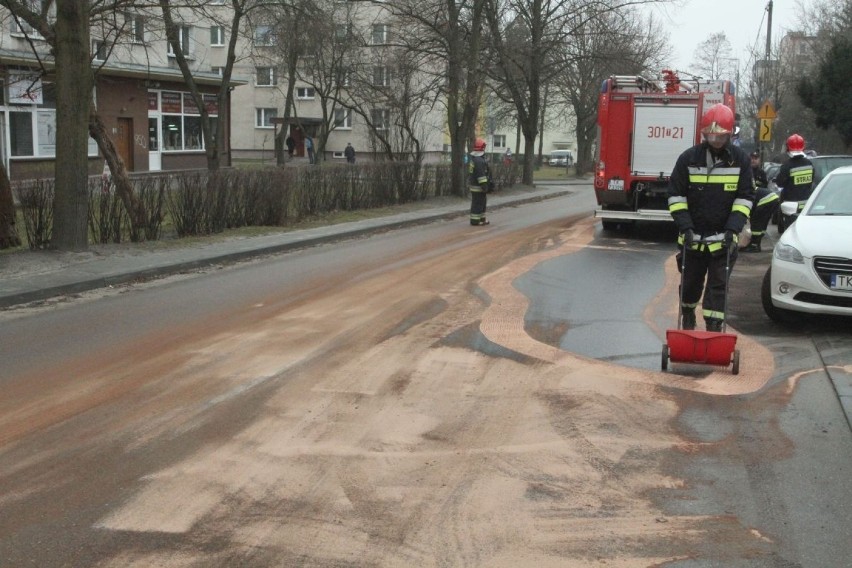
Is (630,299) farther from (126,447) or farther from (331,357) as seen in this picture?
(126,447)

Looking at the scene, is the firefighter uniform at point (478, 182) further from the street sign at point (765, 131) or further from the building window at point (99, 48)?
the street sign at point (765, 131)

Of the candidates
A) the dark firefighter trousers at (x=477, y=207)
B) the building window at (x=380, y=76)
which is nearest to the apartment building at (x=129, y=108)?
the building window at (x=380, y=76)

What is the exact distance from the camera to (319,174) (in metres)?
22.0

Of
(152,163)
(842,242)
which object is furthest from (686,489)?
(152,163)

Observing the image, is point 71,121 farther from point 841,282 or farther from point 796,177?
point 796,177

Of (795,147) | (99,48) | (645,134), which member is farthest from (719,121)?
(99,48)

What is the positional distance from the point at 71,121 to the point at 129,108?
2740cm

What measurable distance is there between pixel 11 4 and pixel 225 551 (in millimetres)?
12506

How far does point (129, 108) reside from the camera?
3925cm

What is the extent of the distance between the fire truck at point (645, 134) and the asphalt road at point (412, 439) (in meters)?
8.01

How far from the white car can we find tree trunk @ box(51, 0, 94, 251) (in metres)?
9.83

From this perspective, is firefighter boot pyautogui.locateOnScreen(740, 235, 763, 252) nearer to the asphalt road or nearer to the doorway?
the asphalt road

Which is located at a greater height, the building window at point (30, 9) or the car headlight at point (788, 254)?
the building window at point (30, 9)

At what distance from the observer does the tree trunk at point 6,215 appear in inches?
547
